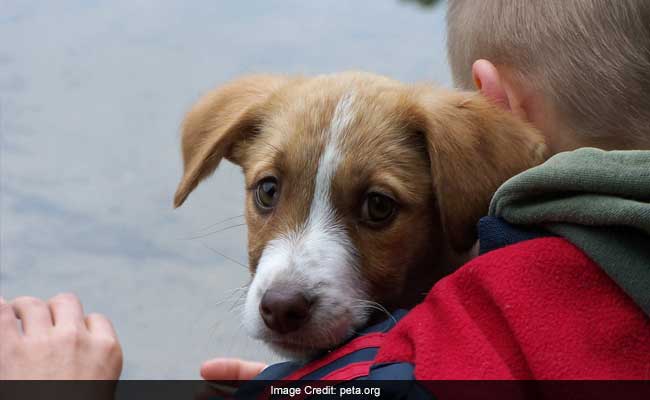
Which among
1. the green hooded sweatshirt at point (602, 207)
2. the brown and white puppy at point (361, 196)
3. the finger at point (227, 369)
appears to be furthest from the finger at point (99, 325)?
the green hooded sweatshirt at point (602, 207)

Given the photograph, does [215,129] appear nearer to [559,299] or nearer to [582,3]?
[582,3]

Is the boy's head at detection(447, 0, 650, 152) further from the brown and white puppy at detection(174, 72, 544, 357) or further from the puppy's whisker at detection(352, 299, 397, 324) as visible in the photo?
the puppy's whisker at detection(352, 299, 397, 324)

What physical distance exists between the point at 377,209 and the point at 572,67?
0.70m

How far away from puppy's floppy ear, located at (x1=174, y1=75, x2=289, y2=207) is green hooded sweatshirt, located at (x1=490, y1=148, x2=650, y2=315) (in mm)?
1258

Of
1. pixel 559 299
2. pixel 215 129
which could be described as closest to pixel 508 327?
pixel 559 299

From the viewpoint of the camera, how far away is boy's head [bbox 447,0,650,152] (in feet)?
7.63

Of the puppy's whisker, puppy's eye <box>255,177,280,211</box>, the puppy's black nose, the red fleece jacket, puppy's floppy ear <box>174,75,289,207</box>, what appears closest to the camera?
the red fleece jacket

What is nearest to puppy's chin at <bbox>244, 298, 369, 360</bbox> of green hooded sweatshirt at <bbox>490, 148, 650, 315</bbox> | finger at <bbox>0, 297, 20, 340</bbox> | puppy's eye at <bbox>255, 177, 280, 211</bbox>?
puppy's eye at <bbox>255, 177, 280, 211</bbox>

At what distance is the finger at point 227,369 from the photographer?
8.73 ft

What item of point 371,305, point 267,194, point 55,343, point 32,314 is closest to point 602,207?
point 371,305

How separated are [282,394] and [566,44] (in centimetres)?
130

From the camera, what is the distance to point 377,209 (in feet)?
8.02

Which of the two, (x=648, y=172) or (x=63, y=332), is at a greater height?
(x=648, y=172)

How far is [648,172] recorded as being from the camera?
173 cm
